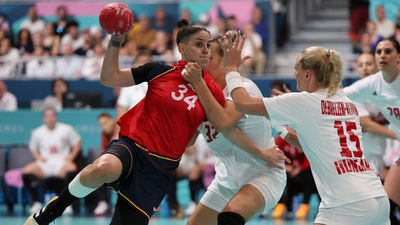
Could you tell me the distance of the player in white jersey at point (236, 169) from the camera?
4559 millimetres

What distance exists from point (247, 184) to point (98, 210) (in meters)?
5.24

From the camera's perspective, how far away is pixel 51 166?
985 cm

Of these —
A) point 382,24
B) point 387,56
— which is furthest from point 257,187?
point 382,24

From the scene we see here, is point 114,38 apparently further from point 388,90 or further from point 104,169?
point 388,90

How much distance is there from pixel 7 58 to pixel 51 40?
1.26 meters

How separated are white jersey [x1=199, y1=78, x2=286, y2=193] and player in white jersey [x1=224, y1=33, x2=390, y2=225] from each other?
0.45m

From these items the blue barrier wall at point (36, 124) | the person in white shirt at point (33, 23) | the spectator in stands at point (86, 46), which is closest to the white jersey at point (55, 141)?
the blue barrier wall at point (36, 124)

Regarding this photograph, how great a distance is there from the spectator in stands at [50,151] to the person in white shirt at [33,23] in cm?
504

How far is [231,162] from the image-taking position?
16.1 ft

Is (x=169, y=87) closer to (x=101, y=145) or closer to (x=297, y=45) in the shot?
(x=101, y=145)

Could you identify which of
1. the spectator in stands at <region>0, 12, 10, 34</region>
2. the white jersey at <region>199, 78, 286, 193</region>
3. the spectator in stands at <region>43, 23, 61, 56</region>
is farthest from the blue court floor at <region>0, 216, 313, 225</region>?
the spectator in stands at <region>0, 12, 10, 34</region>

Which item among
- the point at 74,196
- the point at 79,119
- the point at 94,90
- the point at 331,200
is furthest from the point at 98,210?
the point at 331,200

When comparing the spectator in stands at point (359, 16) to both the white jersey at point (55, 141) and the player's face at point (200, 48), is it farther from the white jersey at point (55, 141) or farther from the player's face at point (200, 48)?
the player's face at point (200, 48)

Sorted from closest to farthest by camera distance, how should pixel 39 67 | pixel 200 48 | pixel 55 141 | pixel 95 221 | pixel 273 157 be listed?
pixel 273 157, pixel 200 48, pixel 95 221, pixel 55 141, pixel 39 67
